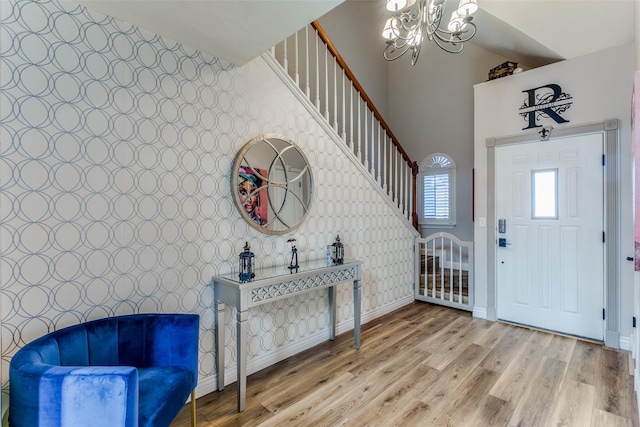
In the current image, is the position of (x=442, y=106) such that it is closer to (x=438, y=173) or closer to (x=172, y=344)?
(x=438, y=173)

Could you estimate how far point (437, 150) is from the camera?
559cm

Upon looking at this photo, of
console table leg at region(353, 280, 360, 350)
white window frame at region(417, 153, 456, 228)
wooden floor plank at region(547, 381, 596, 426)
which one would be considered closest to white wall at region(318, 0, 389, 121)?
white window frame at region(417, 153, 456, 228)

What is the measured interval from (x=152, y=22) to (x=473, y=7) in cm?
216

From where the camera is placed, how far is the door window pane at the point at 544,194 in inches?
131

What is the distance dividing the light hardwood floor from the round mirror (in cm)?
126

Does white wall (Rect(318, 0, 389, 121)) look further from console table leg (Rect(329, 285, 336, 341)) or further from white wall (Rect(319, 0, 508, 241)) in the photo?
console table leg (Rect(329, 285, 336, 341))

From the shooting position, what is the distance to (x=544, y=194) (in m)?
3.38

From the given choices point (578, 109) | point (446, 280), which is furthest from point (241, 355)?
point (578, 109)

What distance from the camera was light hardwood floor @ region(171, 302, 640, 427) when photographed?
202cm

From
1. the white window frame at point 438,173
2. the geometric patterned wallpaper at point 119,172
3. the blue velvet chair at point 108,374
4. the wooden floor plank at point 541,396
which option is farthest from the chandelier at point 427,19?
the white window frame at point 438,173

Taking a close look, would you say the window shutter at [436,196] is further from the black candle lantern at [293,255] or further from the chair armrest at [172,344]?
the chair armrest at [172,344]

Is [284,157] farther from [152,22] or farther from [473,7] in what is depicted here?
[473,7]

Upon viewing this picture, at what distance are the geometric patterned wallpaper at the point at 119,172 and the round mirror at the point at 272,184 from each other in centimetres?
9

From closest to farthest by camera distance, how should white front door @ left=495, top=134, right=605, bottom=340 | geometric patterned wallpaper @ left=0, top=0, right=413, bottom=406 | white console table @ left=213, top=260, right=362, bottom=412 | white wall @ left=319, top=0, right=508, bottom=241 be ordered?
geometric patterned wallpaper @ left=0, top=0, right=413, bottom=406
white console table @ left=213, top=260, right=362, bottom=412
white front door @ left=495, top=134, right=605, bottom=340
white wall @ left=319, top=0, right=508, bottom=241
